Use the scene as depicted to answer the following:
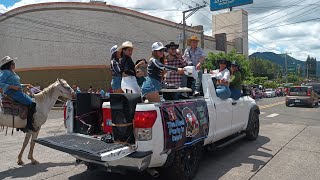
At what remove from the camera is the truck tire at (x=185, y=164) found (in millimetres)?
5461

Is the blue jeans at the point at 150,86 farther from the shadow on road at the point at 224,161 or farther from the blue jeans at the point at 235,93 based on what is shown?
the blue jeans at the point at 235,93

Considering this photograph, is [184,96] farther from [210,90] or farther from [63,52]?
[63,52]

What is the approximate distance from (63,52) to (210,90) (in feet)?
94.0

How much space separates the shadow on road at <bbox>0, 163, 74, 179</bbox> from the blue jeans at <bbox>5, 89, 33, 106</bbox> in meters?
1.31

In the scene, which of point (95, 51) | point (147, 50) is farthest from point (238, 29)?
point (95, 51)

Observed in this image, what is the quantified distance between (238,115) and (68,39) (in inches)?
1100

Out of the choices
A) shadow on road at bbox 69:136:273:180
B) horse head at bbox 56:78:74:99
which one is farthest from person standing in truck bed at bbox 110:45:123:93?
shadow on road at bbox 69:136:273:180

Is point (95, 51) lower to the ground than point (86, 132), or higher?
higher

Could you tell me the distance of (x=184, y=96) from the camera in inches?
262

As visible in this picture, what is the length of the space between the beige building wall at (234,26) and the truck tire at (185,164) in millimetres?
54754

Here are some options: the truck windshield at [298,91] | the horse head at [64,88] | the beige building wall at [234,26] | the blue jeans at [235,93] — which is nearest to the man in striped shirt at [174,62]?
the blue jeans at [235,93]

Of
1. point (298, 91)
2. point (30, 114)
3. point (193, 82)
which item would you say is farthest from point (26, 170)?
point (298, 91)

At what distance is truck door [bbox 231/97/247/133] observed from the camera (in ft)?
25.7

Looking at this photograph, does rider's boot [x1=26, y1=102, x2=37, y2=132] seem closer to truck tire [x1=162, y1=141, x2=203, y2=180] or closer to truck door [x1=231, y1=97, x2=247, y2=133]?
truck tire [x1=162, y1=141, x2=203, y2=180]
